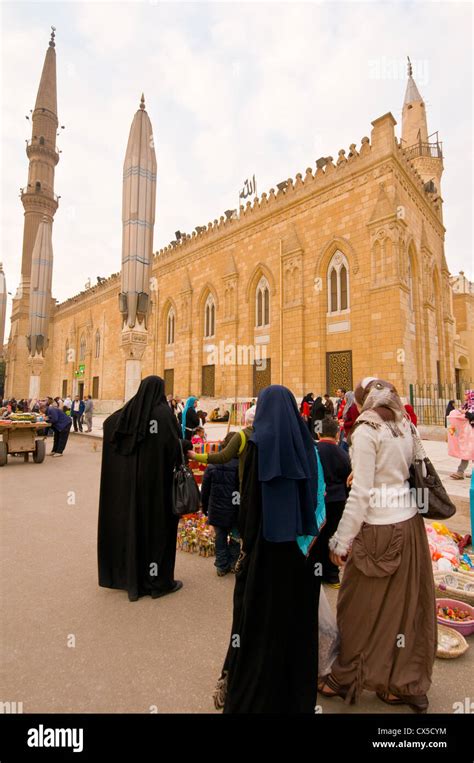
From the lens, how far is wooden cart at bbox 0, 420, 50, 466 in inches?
338

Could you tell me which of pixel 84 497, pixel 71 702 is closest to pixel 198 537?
pixel 71 702

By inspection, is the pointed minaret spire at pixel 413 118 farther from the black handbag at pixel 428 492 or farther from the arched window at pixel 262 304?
the black handbag at pixel 428 492

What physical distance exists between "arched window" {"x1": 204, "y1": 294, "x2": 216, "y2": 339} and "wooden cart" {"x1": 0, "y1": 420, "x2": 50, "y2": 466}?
12129 mm

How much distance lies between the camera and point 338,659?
6.27ft

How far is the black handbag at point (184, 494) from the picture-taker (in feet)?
9.41

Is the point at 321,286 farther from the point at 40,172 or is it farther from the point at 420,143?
the point at 40,172

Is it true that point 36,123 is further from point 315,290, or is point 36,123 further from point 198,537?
point 198,537

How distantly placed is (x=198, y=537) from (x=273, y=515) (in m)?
2.70

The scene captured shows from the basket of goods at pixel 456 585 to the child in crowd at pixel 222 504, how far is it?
1705mm

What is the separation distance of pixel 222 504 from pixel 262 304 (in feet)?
49.5

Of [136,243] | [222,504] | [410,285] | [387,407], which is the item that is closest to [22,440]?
[136,243]

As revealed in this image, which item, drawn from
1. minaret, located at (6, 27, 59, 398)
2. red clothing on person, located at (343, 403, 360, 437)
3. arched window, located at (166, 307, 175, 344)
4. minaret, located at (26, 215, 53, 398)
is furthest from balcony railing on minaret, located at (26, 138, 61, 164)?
red clothing on person, located at (343, 403, 360, 437)

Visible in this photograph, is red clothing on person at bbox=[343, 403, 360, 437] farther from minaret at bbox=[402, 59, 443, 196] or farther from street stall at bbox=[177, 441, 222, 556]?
minaret at bbox=[402, 59, 443, 196]

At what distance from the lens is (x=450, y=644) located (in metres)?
2.28
